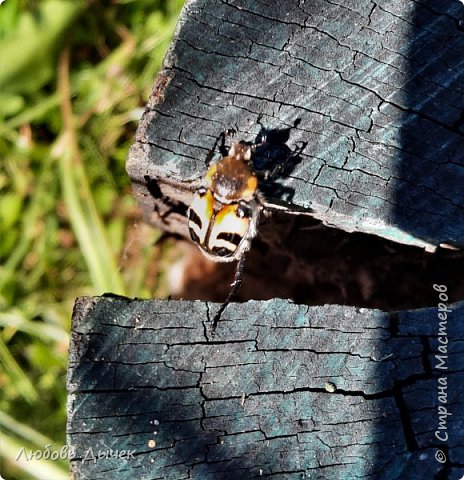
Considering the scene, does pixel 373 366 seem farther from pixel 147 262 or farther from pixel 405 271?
pixel 147 262

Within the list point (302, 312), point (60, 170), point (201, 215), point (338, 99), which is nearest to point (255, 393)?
point (302, 312)

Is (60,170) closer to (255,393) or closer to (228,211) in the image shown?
(228,211)

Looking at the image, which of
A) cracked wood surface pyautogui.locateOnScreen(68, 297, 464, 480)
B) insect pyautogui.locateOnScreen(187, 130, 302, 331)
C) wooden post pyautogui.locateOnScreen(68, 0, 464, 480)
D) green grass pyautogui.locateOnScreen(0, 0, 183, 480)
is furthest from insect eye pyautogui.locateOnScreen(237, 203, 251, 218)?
green grass pyautogui.locateOnScreen(0, 0, 183, 480)

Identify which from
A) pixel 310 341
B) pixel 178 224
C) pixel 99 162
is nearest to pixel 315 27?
pixel 310 341

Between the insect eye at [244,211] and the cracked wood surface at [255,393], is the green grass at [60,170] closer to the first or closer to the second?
the insect eye at [244,211]

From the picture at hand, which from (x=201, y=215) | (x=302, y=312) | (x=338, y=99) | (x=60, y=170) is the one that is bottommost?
(x=302, y=312)

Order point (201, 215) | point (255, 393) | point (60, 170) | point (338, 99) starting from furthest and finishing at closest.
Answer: point (60, 170) → point (201, 215) → point (338, 99) → point (255, 393)

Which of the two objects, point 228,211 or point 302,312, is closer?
point 302,312
